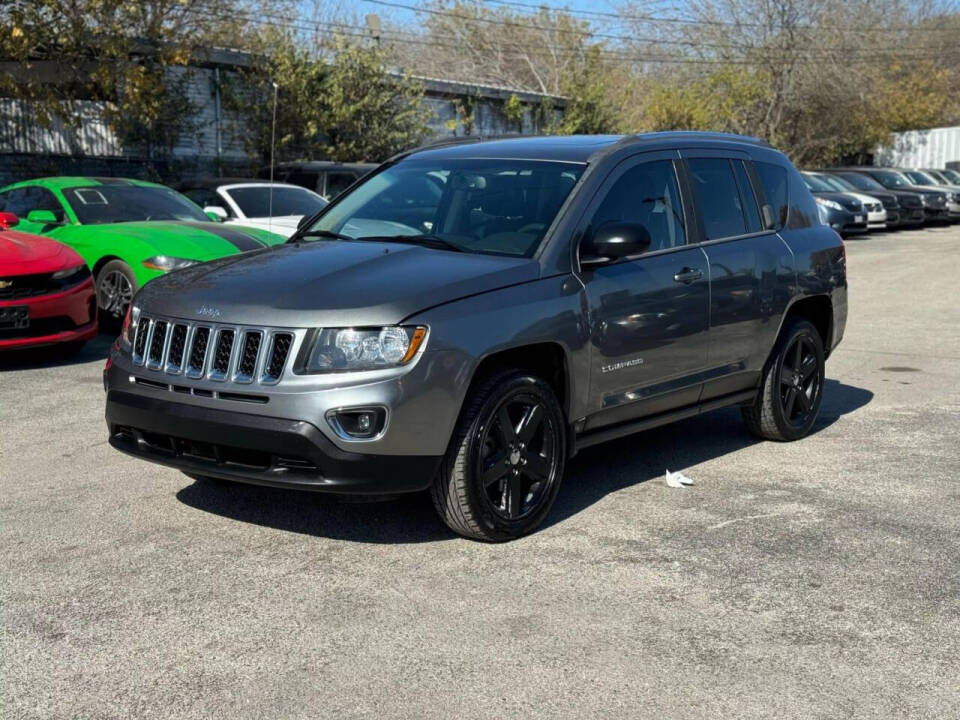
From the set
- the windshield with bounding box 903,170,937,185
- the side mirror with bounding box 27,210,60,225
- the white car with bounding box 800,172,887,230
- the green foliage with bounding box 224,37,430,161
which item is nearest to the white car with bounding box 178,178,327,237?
the side mirror with bounding box 27,210,60,225

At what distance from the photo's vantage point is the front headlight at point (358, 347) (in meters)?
4.86

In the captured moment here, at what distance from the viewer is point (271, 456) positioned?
4.94 meters

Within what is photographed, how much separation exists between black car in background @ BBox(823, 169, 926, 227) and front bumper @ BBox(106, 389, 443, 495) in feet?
93.6

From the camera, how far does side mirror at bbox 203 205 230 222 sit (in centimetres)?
1289

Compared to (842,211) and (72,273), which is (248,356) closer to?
(72,273)

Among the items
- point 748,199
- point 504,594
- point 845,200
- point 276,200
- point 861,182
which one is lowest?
point 504,594

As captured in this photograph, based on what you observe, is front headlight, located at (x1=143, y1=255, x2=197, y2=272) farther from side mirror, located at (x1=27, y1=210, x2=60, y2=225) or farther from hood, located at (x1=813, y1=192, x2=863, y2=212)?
hood, located at (x1=813, y1=192, x2=863, y2=212)

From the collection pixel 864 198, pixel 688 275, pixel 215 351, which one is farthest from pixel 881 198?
pixel 215 351

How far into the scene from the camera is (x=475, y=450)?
509cm

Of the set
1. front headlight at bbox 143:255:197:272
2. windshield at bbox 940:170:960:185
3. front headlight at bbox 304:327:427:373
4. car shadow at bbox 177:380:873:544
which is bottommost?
car shadow at bbox 177:380:873:544

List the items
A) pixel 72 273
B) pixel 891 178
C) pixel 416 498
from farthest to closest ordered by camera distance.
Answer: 1. pixel 891 178
2. pixel 72 273
3. pixel 416 498

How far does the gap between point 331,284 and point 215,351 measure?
0.55 m

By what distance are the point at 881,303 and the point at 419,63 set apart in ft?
174

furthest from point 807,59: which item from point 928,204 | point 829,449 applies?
point 829,449
